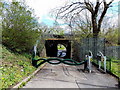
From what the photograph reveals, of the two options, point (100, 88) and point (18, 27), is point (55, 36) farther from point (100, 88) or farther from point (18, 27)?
point (100, 88)

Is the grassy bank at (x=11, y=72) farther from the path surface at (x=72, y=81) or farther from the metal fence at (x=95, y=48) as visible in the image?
the metal fence at (x=95, y=48)

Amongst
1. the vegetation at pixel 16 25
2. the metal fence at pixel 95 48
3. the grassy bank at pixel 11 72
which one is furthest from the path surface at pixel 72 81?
the metal fence at pixel 95 48

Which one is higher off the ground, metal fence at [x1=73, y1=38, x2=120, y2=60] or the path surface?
metal fence at [x1=73, y1=38, x2=120, y2=60]

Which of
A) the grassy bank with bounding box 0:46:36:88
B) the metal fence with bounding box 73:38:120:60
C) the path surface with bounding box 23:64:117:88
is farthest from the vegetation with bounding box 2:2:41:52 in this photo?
the metal fence with bounding box 73:38:120:60

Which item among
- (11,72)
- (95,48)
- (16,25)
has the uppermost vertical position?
(16,25)

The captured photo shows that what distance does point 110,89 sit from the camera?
A: 427 cm

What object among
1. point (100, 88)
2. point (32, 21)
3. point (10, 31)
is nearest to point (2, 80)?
point (100, 88)

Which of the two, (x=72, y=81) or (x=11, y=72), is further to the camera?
(x=11, y=72)

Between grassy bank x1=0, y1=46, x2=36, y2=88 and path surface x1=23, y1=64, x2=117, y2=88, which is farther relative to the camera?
path surface x1=23, y1=64, x2=117, y2=88

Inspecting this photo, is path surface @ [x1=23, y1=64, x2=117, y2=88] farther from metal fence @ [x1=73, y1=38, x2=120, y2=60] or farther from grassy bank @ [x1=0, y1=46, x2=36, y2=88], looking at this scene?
metal fence @ [x1=73, y1=38, x2=120, y2=60]

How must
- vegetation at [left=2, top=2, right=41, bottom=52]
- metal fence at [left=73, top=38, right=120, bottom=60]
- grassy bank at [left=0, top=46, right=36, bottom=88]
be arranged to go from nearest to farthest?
grassy bank at [left=0, top=46, right=36, bottom=88], vegetation at [left=2, top=2, right=41, bottom=52], metal fence at [left=73, top=38, right=120, bottom=60]

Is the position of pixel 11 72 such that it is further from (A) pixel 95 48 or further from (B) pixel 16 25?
(A) pixel 95 48

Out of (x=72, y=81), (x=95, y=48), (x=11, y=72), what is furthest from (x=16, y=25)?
(x=95, y=48)

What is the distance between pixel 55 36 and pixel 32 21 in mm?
10903
